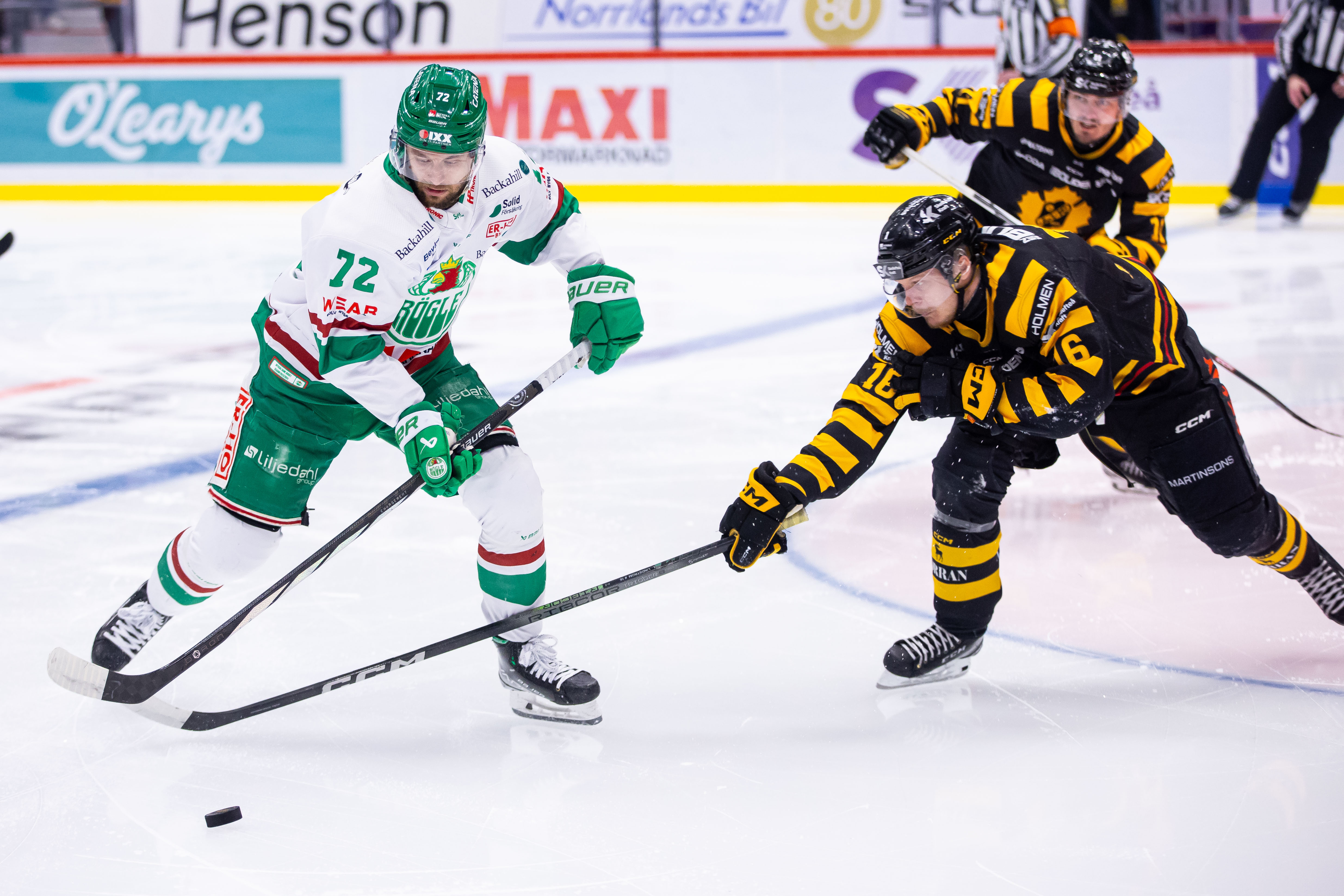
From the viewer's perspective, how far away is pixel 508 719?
2352 mm

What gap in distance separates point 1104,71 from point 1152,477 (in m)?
1.29

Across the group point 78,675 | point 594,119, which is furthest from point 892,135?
point 594,119

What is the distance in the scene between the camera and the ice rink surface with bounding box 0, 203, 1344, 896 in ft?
6.16

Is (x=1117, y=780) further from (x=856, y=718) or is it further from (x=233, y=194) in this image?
(x=233, y=194)

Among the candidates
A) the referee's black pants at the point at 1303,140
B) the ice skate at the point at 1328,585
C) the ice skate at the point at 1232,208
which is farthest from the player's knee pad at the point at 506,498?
the referee's black pants at the point at 1303,140

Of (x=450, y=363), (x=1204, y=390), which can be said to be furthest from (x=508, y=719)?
(x=1204, y=390)

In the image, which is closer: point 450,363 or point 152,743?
point 152,743

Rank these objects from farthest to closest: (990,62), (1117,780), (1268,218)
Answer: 1. (990,62)
2. (1268,218)
3. (1117,780)

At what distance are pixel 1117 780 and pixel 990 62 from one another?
713 centimetres

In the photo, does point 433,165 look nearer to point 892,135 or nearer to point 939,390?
point 939,390

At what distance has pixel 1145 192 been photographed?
350 centimetres

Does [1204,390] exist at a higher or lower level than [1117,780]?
higher

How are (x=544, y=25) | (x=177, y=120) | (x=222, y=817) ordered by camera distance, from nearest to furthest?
(x=222, y=817)
(x=177, y=120)
(x=544, y=25)

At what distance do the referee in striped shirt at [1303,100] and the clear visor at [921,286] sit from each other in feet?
20.1
